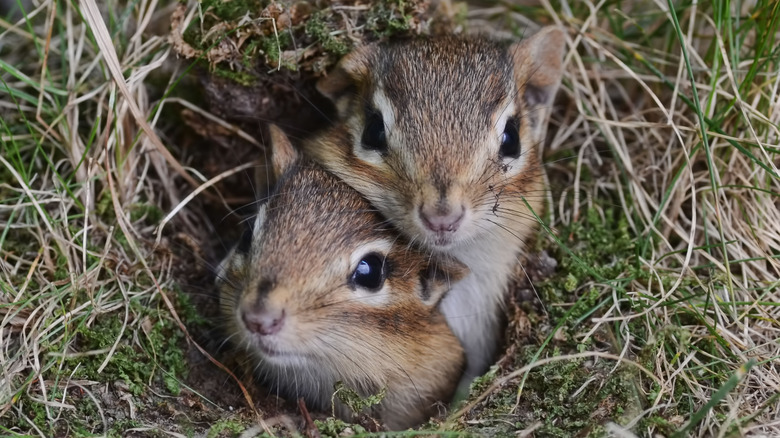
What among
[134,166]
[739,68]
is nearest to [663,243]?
[739,68]

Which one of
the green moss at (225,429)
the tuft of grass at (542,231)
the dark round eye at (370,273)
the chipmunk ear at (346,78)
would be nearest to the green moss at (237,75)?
the tuft of grass at (542,231)

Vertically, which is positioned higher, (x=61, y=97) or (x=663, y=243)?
(x=61, y=97)

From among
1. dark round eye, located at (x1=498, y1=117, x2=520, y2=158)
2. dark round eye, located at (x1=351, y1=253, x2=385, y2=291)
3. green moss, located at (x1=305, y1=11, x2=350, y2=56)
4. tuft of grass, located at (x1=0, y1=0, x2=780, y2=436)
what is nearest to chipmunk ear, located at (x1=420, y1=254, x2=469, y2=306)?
dark round eye, located at (x1=351, y1=253, x2=385, y2=291)

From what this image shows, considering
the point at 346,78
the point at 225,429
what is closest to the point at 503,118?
the point at 346,78

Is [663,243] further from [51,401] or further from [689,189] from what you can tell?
[51,401]

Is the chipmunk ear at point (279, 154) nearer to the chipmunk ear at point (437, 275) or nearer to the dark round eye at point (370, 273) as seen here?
the dark round eye at point (370, 273)

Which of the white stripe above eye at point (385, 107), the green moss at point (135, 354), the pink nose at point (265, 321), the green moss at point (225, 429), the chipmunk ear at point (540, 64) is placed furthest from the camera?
the chipmunk ear at point (540, 64)

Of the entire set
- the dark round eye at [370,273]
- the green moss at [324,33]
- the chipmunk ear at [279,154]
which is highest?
the green moss at [324,33]
